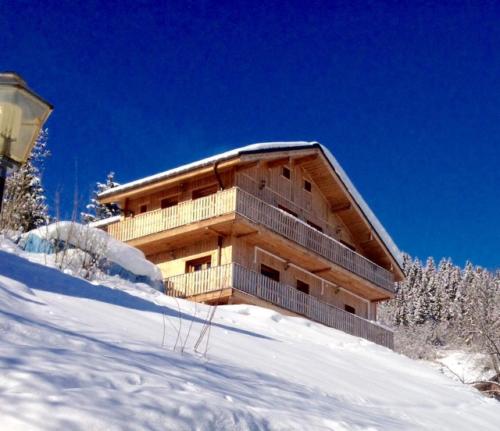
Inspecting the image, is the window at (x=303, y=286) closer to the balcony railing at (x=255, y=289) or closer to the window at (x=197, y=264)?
the balcony railing at (x=255, y=289)

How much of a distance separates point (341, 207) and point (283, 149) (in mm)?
4778

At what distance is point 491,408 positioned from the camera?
876cm

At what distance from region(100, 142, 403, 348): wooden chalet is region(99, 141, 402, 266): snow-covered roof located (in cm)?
4

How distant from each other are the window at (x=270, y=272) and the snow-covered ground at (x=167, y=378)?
41.3ft

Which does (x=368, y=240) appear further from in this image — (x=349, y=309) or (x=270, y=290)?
(x=270, y=290)

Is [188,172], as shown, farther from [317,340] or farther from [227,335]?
[227,335]

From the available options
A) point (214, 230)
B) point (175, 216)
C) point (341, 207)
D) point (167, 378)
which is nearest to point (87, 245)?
point (214, 230)

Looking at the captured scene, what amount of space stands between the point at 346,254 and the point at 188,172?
21.0 feet

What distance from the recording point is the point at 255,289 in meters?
20.9

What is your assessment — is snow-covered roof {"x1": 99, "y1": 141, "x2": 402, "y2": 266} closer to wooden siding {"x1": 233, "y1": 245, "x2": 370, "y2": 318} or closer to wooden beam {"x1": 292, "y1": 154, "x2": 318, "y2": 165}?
wooden beam {"x1": 292, "y1": 154, "x2": 318, "y2": 165}

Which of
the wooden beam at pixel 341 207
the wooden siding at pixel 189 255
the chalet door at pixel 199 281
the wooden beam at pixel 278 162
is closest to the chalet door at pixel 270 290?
the wooden siding at pixel 189 255

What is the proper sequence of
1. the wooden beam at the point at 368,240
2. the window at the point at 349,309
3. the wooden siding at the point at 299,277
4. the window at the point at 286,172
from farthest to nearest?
the wooden beam at the point at 368,240 → the window at the point at 349,309 → the window at the point at 286,172 → the wooden siding at the point at 299,277

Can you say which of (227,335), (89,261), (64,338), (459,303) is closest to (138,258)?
(89,261)

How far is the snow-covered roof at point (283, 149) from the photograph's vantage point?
71.4ft
